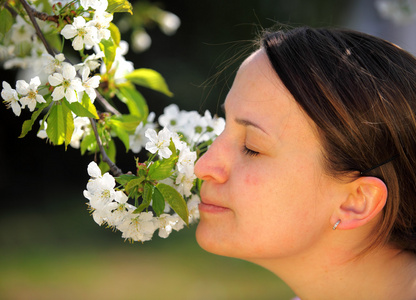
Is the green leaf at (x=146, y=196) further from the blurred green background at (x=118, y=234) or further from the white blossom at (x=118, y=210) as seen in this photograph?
the blurred green background at (x=118, y=234)

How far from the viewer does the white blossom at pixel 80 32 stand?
111 centimetres

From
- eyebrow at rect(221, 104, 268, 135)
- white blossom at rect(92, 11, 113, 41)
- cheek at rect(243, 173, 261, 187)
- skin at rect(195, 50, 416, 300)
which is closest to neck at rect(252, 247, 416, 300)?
skin at rect(195, 50, 416, 300)

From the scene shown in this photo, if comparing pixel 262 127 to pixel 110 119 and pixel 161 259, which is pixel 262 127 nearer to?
pixel 110 119

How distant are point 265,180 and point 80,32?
532 millimetres

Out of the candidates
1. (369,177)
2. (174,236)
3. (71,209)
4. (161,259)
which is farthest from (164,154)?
(71,209)

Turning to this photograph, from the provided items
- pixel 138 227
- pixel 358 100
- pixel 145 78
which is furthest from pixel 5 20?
pixel 358 100

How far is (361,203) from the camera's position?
126cm

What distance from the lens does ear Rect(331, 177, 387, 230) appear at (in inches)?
49.0

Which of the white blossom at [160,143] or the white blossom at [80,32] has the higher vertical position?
the white blossom at [80,32]

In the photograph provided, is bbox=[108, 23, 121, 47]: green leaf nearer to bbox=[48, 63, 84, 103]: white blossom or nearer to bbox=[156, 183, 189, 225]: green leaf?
bbox=[48, 63, 84, 103]: white blossom

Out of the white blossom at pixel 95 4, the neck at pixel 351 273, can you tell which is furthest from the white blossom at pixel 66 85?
the neck at pixel 351 273

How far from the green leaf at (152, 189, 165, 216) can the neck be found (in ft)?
1.29

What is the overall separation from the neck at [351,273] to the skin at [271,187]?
19 millimetres

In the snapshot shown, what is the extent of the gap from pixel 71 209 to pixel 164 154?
3963 mm
